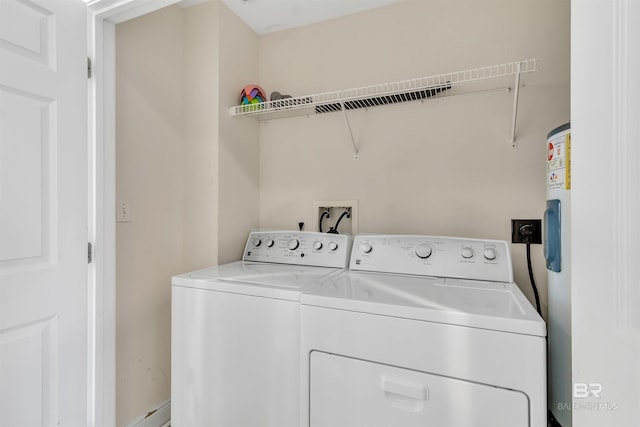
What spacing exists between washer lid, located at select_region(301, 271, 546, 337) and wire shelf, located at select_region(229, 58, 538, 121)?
0.93 metres

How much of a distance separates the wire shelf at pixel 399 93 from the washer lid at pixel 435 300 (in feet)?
3.05

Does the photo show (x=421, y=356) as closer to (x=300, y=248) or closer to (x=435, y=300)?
(x=435, y=300)

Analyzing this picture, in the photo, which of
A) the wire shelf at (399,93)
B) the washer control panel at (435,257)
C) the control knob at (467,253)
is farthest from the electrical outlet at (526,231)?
the wire shelf at (399,93)

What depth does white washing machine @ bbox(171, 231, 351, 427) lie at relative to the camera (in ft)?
3.75

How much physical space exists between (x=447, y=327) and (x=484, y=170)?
1.02m

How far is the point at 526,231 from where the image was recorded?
149 cm

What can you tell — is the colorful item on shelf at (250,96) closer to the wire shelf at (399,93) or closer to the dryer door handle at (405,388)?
the wire shelf at (399,93)

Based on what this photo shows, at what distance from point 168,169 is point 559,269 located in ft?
6.40

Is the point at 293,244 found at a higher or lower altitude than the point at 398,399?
higher

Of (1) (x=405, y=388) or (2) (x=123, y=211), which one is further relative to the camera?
(2) (x=123, y=211)

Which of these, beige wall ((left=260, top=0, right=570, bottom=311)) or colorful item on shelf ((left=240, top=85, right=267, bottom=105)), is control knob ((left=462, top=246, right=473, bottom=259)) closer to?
beige wall ((left=260, top=0, right=570, bottom=311))

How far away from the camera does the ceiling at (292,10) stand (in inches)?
71.0

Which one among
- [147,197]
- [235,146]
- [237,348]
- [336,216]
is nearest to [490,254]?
[336,216]
